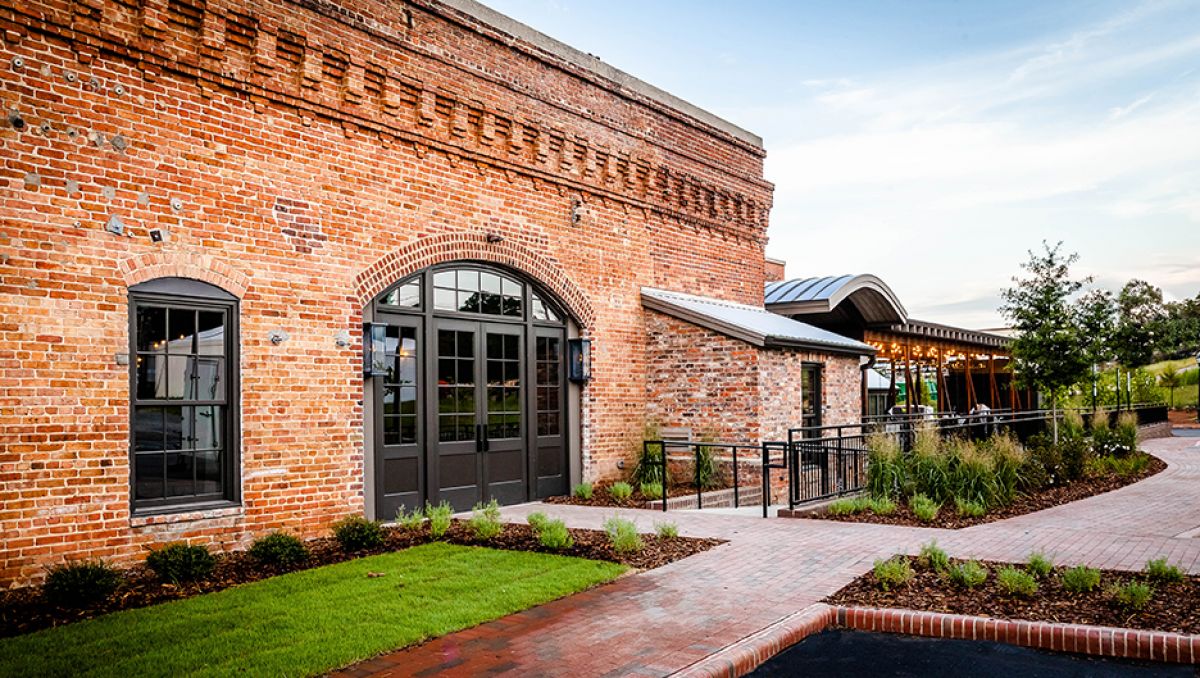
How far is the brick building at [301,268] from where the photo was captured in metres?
7.74

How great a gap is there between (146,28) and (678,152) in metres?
9.24

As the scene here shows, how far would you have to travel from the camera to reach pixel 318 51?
32.3 feet

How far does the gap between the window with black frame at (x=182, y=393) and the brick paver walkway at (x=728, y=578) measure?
12.9 feet

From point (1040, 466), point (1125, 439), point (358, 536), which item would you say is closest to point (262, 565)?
point (358, 536)

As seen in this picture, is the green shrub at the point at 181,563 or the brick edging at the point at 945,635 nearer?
the brick edging at the point at 945,635

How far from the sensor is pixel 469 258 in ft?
38.7

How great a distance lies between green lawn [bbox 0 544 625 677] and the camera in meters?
5.41

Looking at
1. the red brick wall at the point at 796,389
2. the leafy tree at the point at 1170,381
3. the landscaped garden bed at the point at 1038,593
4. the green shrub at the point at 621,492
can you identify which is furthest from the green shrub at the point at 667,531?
the leafy tree at the point at 1170,381

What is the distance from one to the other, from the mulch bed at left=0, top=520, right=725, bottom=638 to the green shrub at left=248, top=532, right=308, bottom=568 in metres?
0.10

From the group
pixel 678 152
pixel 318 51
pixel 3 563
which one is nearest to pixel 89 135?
pixel 318 51

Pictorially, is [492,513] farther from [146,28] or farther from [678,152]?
[678,152]

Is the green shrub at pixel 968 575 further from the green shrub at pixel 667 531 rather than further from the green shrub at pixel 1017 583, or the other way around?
the green shrub at pixel 667 531

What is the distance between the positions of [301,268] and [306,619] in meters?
4.52

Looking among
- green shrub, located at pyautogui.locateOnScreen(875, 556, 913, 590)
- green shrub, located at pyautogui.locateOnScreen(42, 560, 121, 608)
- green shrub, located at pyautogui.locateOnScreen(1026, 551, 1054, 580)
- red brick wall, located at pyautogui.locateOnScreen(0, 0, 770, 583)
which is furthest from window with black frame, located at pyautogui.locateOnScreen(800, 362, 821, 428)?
green shrub, located at pyautogui.locateOnScreen(42, 560, 121, 608)
